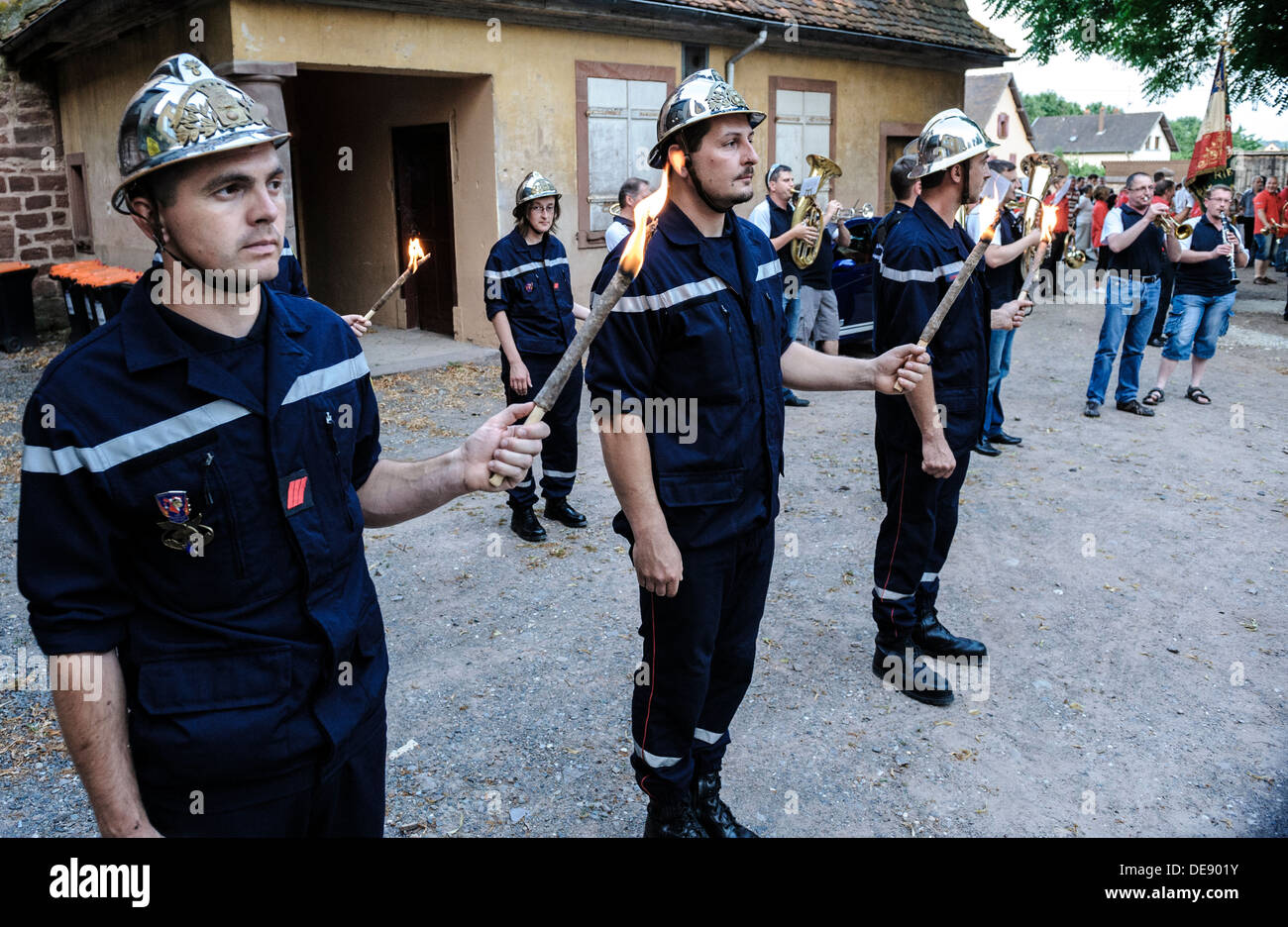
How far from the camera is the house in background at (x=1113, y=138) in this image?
79688 mm

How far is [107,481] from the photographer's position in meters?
1.70

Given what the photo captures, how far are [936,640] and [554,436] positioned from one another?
9.43ft

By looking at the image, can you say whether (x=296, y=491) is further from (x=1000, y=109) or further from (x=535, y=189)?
(x=1000, y=109)

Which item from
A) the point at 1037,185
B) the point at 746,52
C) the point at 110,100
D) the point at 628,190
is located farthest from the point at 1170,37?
the point at 110,100

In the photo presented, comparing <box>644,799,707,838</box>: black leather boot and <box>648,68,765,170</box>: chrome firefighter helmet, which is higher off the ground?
<box>648,68,765,170</box>: chrome firefighter helmet

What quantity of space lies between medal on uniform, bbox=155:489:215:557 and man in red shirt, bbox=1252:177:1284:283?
934 inches

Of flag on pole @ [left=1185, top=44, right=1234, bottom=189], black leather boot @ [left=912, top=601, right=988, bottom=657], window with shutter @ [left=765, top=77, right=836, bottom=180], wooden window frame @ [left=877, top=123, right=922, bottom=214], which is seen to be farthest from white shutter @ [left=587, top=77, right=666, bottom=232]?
flag on pole @ [left=1185, top=44, right=1234, bottom=189]

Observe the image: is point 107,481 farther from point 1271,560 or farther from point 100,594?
point 1271,560

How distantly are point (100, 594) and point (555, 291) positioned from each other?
4771 millimetres

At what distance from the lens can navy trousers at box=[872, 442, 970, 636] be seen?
430 cm

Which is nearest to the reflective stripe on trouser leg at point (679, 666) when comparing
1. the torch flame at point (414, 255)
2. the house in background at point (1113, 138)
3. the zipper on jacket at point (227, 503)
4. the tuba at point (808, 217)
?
the zipper on jacket at point (227, 503)

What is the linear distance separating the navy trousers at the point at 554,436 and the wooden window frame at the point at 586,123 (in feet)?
21.4

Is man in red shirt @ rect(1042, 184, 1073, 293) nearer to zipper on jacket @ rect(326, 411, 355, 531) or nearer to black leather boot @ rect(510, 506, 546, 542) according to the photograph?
black leather boot @ rect(510, 506, 546, 542)
